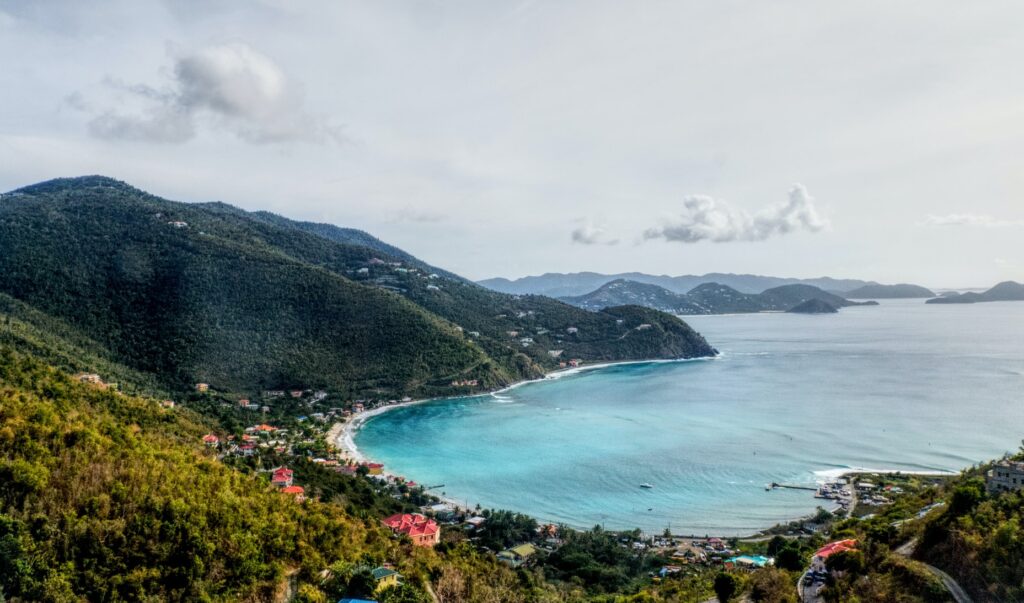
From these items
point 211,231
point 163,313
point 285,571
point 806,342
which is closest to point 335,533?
point 285,571

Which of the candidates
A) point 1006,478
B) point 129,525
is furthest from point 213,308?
point 1006,478

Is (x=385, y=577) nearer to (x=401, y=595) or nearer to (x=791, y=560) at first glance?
(x=401, y=595)

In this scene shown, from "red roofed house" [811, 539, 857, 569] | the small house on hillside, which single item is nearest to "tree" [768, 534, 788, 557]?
"red roofed house" [811, 539, 857, 569]

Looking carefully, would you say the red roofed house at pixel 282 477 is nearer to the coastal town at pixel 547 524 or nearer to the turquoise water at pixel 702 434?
the coastal town at pixel 547 524

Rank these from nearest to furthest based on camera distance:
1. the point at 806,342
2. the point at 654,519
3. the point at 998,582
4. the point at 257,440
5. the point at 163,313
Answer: the point at 998,582 → the point at 654,519 → the point at 257,440 → the point at 163,313 → the point at 806,342

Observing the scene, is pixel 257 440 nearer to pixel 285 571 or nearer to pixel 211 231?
pixel 285 571
